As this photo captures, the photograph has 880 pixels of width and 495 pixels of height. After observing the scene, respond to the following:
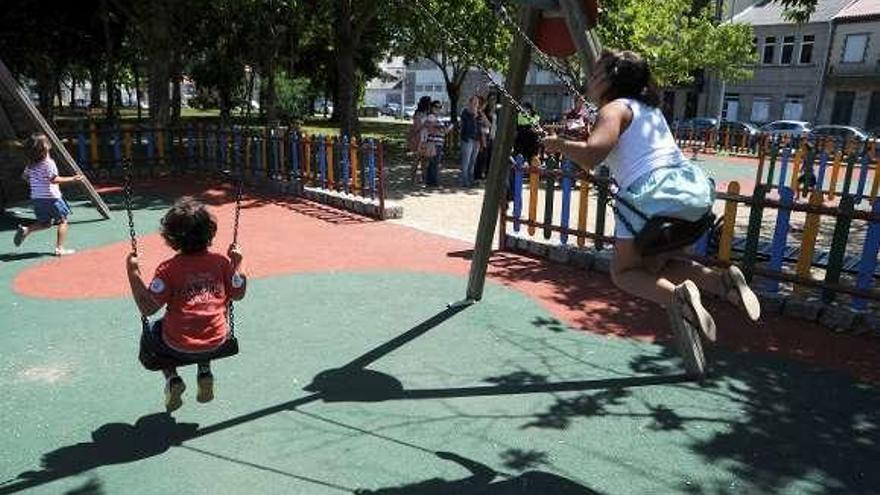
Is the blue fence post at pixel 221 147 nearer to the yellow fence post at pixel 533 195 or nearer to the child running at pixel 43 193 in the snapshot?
the child running at pixel 43 193

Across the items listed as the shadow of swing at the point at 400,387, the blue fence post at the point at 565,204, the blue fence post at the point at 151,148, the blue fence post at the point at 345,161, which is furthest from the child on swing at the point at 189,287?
the blue fence post at the point at 151,148

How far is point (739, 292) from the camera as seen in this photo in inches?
146

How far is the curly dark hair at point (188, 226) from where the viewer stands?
3469 millimetres

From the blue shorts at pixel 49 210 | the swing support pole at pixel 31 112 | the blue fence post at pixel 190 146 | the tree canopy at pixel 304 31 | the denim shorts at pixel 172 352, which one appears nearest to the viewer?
the denim shorts at pixel 172 352

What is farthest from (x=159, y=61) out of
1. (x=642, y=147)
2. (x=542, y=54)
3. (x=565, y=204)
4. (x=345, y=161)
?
(x=642, y=147)

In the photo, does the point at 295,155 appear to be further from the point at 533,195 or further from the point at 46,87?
the point at 46,87

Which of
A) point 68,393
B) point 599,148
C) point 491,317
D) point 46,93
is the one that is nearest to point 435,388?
point 491,317

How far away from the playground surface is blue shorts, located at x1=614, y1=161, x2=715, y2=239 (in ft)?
4.35

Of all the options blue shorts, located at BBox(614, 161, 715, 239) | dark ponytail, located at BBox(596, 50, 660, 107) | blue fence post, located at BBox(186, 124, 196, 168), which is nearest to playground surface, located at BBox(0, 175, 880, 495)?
blue shorts, located at BBox(614, 161, 715, 239)

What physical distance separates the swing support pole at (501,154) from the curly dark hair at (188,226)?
296cm

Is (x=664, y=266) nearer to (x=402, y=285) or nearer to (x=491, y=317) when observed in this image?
(x=491, y=317)

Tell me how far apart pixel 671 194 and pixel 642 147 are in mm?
283

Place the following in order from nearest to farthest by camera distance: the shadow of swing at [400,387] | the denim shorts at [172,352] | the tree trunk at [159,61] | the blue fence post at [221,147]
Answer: the denim shorts at [172,352] < the shadow of swing at [400,387] < the blue fence post at [221,147] < the tree trunk at [159,61]

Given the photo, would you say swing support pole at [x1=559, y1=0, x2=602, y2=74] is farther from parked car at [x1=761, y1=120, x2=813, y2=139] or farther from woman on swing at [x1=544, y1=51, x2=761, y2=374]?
parked car at [x1=761, y1=120, x2=813, y2=139]
